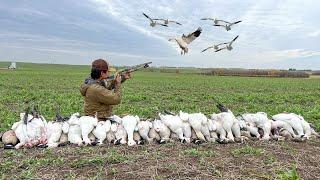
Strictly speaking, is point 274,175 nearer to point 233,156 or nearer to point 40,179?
point 233,156

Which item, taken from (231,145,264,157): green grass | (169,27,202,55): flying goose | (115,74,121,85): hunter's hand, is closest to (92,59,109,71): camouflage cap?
(115,74,121,85): hunter's hand

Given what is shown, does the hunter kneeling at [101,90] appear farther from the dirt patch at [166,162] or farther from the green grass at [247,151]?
the green grass at [247,151]

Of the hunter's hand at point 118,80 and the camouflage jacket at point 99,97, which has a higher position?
the hunter's hand at point 118,80

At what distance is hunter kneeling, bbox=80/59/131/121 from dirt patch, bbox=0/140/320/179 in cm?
116

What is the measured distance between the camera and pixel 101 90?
401 inches

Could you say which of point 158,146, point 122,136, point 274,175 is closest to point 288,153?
point 274,175

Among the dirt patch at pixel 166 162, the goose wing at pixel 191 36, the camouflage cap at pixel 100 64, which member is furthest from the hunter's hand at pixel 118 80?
the goose wing at pixel 191 36

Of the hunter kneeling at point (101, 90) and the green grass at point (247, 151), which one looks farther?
the hunter kneeling at point (101, 90)

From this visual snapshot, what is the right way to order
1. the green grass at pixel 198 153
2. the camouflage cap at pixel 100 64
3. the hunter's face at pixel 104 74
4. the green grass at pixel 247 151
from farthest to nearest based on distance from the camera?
the hunter's face at pixel 104 74
the camouflage cap at pixel 100 64
the green grass at pixel 247 151
the green grass at pixel 198 153

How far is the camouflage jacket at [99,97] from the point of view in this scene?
1021 cm

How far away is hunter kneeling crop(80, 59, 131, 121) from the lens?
401 inches

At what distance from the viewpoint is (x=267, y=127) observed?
425 inches

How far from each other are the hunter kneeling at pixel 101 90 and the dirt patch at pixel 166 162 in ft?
3.81

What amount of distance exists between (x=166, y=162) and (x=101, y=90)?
8.98 feet
